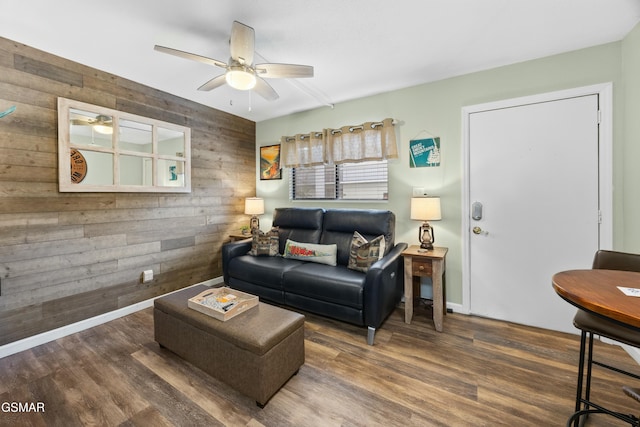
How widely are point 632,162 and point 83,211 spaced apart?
4620mm

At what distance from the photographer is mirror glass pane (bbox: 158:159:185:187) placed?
3022 mm

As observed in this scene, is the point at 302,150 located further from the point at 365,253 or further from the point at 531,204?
the point at 531,204

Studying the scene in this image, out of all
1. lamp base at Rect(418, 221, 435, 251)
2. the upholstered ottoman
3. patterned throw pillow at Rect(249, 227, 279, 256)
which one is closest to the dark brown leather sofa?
patterned throw pillow at Rect(249, 227, 279, 256)

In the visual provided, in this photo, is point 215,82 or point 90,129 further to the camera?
point 90,129

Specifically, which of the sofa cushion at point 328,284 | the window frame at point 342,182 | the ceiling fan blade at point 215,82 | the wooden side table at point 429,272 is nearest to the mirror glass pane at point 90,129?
the ceiling fan blade at point 215,82

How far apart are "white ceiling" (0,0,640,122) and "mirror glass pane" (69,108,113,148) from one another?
18.5 inches

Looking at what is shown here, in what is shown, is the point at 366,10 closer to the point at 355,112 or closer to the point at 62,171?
the point at 355,112

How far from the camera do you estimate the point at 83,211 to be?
95.4 inches

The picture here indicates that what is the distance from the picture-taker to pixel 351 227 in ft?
9.93

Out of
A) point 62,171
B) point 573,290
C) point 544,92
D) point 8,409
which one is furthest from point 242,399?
point 544,92

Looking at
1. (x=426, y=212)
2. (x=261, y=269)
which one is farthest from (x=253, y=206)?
(x=426, y=212)

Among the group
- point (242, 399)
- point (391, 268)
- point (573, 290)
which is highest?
point (573, 290)

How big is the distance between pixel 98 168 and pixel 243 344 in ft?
7.67

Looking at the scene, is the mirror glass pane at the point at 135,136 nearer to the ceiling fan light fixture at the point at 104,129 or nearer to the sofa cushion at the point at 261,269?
the ceiling fan light fixture at the point at 104,129
